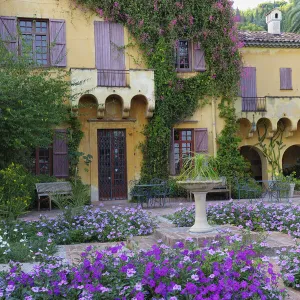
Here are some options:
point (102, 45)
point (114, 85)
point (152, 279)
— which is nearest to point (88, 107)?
point (114, 85)

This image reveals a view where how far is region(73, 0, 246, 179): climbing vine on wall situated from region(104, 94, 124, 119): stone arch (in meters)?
1.16

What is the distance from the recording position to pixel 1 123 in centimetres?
1175

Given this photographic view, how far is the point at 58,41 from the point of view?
52.6ft

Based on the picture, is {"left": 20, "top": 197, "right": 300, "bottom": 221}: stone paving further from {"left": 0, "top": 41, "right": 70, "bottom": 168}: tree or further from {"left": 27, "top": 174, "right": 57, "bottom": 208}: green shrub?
{"left": 0, "top": 41, "right": 70, "bottom": 168}: tree

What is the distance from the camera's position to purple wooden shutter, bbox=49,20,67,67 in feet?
52.3

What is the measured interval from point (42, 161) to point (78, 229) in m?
8.08

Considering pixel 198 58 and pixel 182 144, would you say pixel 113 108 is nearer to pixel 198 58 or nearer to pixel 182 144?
pixel 182 144

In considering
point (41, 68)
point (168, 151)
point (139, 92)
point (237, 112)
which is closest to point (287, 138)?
point (237, 112)

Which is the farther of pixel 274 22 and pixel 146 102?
pixel 274 22

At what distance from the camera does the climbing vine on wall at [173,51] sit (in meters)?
16.4

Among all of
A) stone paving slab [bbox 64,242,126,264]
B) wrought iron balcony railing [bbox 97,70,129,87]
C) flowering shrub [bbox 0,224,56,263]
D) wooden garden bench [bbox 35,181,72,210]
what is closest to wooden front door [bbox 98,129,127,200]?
wrought iron balcony railing [bbox 97,70,129,87]

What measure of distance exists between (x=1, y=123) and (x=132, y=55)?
21.3ft

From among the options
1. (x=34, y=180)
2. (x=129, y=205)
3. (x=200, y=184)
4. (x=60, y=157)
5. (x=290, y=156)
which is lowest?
(x=129, y=205)

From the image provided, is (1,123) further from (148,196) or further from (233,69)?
(233,69)
